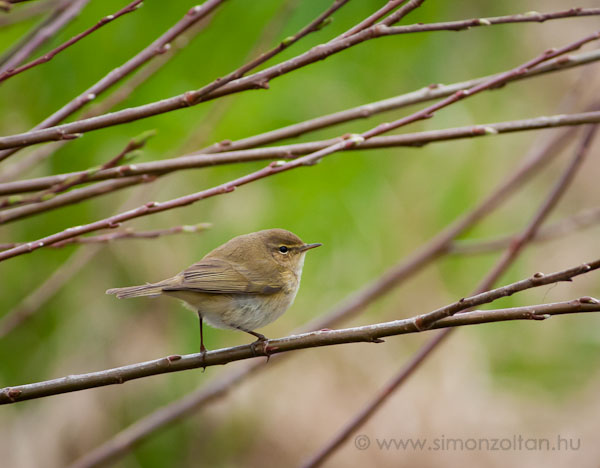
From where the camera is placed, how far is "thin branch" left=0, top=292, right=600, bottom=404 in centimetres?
158

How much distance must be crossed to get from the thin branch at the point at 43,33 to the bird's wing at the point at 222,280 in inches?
38.0

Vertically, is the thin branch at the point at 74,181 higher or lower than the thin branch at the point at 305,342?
higher

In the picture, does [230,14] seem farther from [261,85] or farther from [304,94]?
[261,85]

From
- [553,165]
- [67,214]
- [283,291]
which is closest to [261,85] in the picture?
[283,291]

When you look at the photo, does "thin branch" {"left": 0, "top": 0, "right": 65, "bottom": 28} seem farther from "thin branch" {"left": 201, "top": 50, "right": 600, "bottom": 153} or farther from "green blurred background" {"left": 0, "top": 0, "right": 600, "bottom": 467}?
"thin branch" {"left": 201, "top": 50, "right": 600, "bottom": 153}

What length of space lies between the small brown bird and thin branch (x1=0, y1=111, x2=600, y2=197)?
78 cm

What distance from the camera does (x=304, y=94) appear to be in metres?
4.96

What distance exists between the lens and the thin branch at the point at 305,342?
158cm

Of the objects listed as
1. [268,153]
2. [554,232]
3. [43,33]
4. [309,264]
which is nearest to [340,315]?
[554,232]

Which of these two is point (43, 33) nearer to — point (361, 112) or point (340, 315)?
point (361, 112)

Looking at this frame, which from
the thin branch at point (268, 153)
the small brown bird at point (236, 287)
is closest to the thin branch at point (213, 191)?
the thin branch at point (268, 153)

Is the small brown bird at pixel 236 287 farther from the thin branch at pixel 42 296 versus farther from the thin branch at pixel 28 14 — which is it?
the thin branch at pixel 28 14

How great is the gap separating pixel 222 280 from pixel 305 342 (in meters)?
1.18

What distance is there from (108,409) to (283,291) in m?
2.28
